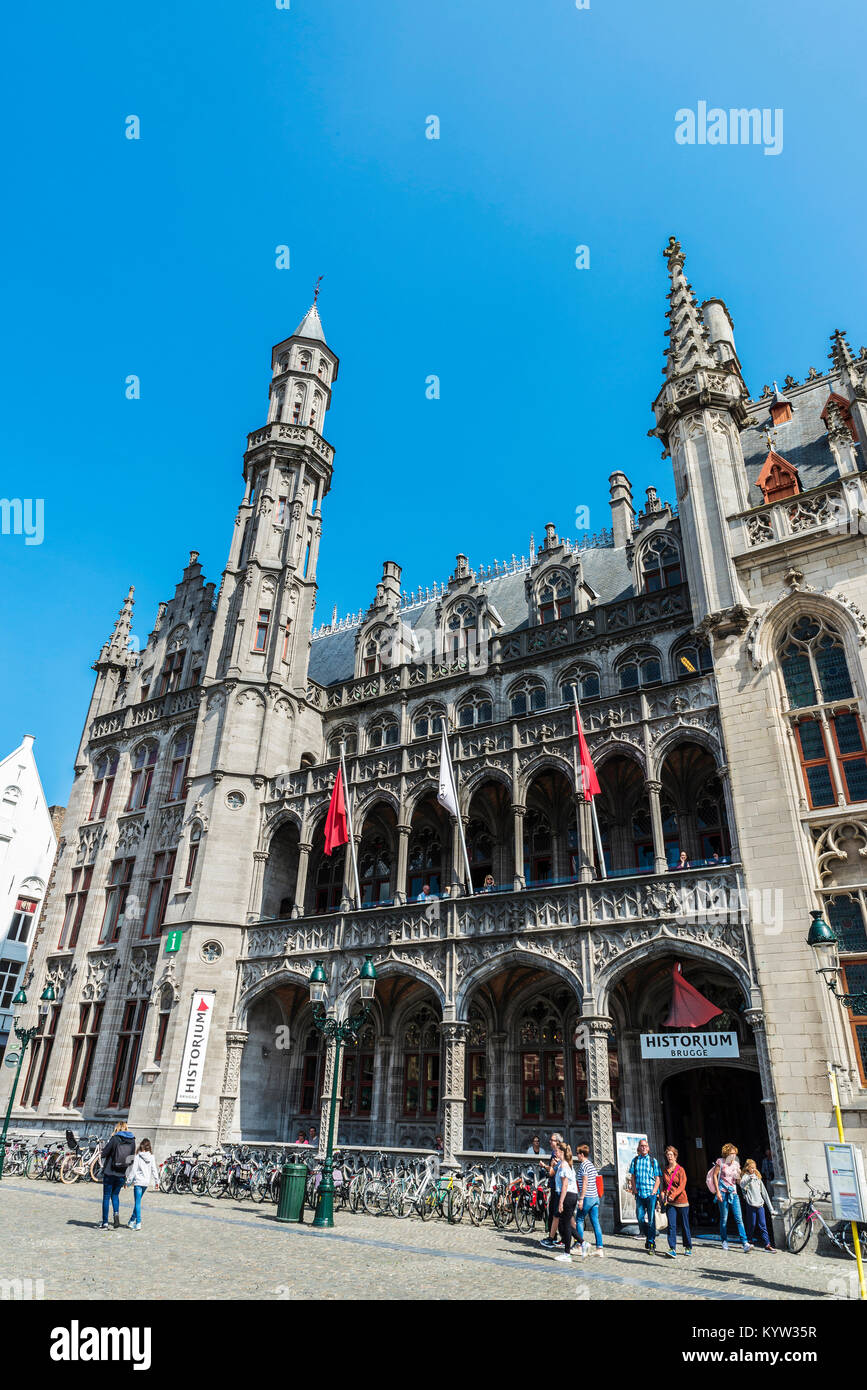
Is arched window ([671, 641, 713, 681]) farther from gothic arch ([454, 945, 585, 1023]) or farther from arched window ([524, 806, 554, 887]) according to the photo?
gothic arch ([454, 945, 585, 1023])

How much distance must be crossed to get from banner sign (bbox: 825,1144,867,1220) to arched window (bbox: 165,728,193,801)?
2548 centimetres

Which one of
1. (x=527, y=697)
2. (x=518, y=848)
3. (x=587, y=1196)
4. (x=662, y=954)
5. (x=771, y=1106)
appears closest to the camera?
(x=587, y=1196)

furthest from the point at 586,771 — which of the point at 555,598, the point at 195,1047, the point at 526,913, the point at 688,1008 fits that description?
the point at 195,1047

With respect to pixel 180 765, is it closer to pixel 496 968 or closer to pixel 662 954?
pixel 496 968

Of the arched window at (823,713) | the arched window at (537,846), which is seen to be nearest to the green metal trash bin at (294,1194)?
the arched window at (537,846)

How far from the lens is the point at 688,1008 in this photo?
18.1 meters

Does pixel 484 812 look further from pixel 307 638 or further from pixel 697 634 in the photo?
pixel 307 638

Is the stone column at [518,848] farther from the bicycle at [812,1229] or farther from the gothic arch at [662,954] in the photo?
the bicycle at [812,1229]

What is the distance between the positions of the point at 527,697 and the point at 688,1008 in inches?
480

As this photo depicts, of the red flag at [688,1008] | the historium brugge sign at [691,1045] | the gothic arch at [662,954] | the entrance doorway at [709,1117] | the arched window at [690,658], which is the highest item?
the arched window at [690,658]

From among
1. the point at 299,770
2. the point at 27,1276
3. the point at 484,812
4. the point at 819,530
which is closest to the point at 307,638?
the point at 299,770

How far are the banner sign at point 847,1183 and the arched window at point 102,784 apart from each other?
29983 mm

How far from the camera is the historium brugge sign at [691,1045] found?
1781cm
